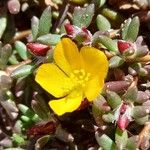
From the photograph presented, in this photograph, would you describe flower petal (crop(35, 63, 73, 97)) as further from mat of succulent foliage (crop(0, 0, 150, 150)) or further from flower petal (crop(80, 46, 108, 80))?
flower petal (crop(80, 46, 108, 80))

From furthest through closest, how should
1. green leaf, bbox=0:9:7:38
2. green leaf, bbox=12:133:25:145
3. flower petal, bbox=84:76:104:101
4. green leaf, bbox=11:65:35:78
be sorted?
green leaf, bbox=0:9:7:38 < green leaf, bbox=12:133:25:145 < green leaf, bbox=11:65:35:78 < flower petal, bbox=84:76:104:101

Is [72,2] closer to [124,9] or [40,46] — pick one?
[124,9]

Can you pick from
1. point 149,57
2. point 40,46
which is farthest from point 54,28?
point 149,57

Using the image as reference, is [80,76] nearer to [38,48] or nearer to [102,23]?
[38,48]

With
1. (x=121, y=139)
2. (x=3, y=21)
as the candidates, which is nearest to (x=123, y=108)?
(x=121, y=139)

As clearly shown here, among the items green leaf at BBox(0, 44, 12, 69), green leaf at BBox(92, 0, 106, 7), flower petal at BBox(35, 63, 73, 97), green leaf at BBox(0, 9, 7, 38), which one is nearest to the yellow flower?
flower petal at BBox(35, 63, 73, 97)

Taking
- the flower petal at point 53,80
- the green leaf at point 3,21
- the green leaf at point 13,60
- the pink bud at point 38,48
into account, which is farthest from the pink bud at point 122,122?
the green leaf at point 3,21
